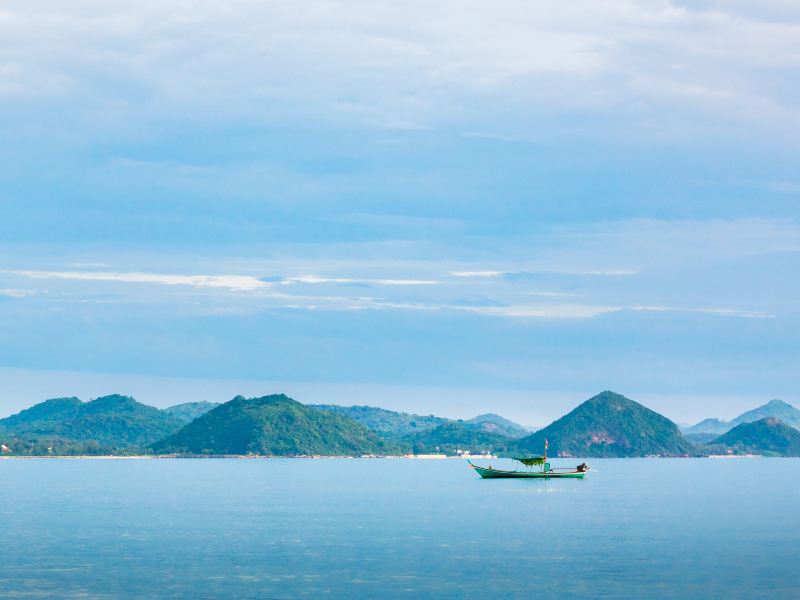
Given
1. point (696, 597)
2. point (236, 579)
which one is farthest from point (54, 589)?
point (696, 597)

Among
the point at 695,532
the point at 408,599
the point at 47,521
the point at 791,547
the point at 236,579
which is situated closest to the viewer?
the point at 408,599

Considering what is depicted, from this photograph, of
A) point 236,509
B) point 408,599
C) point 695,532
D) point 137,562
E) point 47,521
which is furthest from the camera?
point 236,509

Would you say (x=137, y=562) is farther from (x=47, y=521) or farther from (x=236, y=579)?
(x=47, y=521)

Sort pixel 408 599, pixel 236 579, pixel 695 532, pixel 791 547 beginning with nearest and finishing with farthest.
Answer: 1. pixel 408 599
2. pixel 236 579
3. pixel 791 547
4. pixel 695 532

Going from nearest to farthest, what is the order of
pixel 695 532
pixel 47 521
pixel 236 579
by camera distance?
pixel 236 579 → pixel 695 532 → pixel 47 521

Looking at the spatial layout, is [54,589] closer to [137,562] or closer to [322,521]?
[137,562]

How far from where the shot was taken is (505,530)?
504 feet

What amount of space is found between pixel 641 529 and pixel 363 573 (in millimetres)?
62723

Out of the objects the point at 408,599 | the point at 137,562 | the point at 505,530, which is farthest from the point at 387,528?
the point at 408,599

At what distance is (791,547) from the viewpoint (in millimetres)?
131250

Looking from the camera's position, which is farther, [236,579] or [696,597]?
[236,579]

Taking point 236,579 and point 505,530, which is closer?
Result: point 236,579

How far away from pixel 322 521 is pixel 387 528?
16882mm

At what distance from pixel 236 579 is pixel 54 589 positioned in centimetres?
1596
